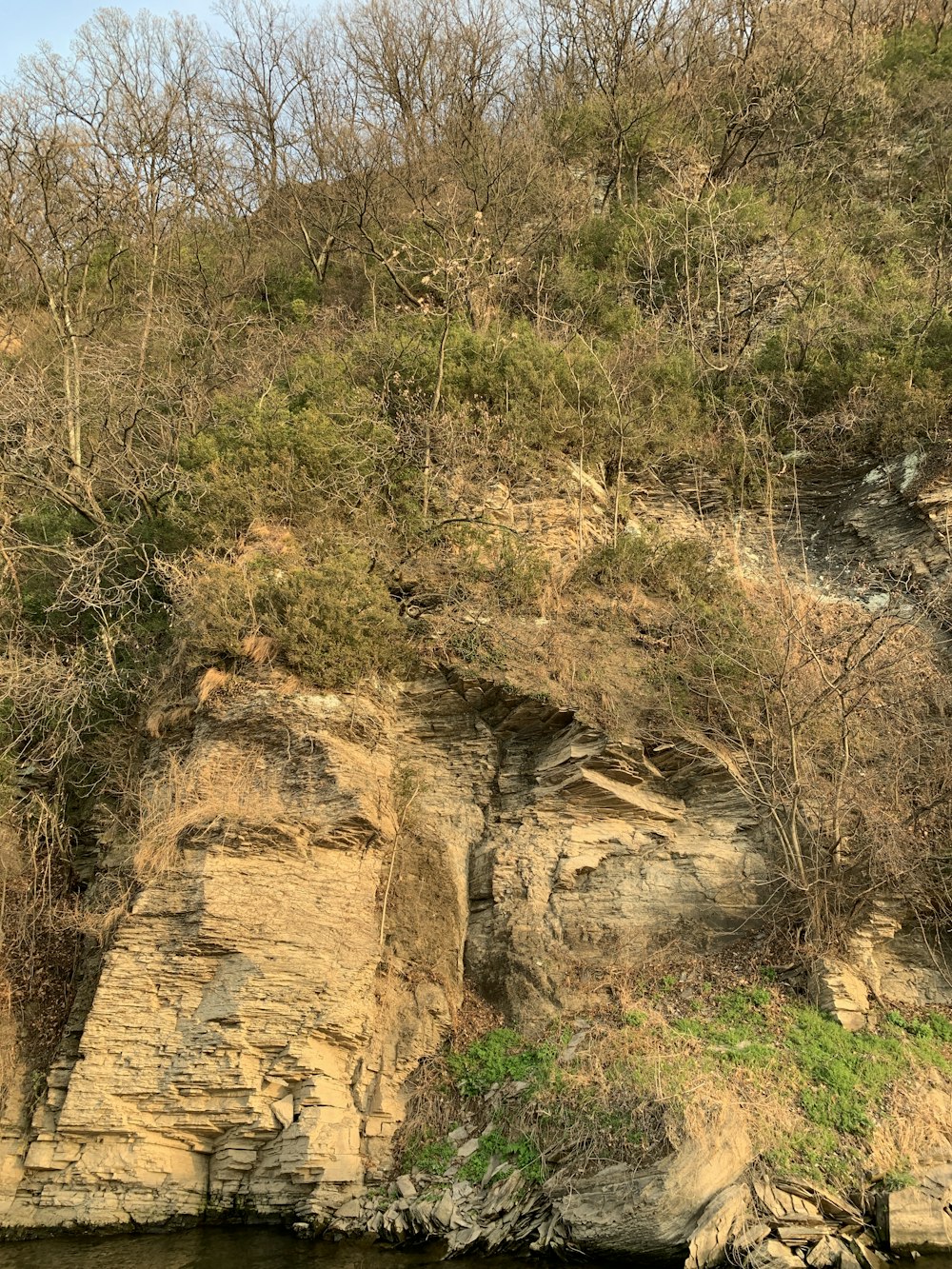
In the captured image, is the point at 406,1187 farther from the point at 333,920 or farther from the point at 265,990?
the point at 333,920

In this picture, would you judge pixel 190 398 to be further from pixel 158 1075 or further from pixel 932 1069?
pixel 932 1069

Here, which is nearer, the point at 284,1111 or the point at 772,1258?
the point at 772,1258

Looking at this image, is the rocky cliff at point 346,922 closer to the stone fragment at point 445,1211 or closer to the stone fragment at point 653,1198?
the stone fragment at point 653,1198

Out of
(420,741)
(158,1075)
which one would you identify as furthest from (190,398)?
(158,1075)

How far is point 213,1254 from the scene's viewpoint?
9047 millimetres

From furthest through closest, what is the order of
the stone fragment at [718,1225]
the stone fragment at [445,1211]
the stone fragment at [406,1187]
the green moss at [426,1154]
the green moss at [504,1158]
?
1. the green moss at [426,1154]
2. the stone fragment at [406,1187]
3. the green moss at [504,1158]
4. the stone fragment at [445,1211]
5. the stone fragment at [718,1225]

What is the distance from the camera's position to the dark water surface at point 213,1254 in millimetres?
8758

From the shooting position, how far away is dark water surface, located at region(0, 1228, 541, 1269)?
28.7 feet

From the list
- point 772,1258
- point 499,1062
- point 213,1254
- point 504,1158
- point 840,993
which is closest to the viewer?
point 772,1258

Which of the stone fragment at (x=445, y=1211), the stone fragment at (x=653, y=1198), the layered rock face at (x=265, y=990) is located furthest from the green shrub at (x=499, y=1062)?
the stone fragment at (x=653, y=1198)

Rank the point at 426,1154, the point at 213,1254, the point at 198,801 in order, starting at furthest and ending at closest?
the point at 198,801
the point at 426,1154
the point at 213,1254

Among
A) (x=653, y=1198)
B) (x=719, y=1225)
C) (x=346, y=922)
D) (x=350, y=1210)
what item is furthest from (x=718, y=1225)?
(x=346, y=922)

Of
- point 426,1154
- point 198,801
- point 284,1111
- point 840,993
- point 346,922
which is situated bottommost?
point 426,1154

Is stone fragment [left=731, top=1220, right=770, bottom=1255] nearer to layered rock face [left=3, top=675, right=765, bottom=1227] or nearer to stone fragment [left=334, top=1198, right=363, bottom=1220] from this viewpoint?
layered rock face [left=3, top=675, right=765, bottom=1227]
